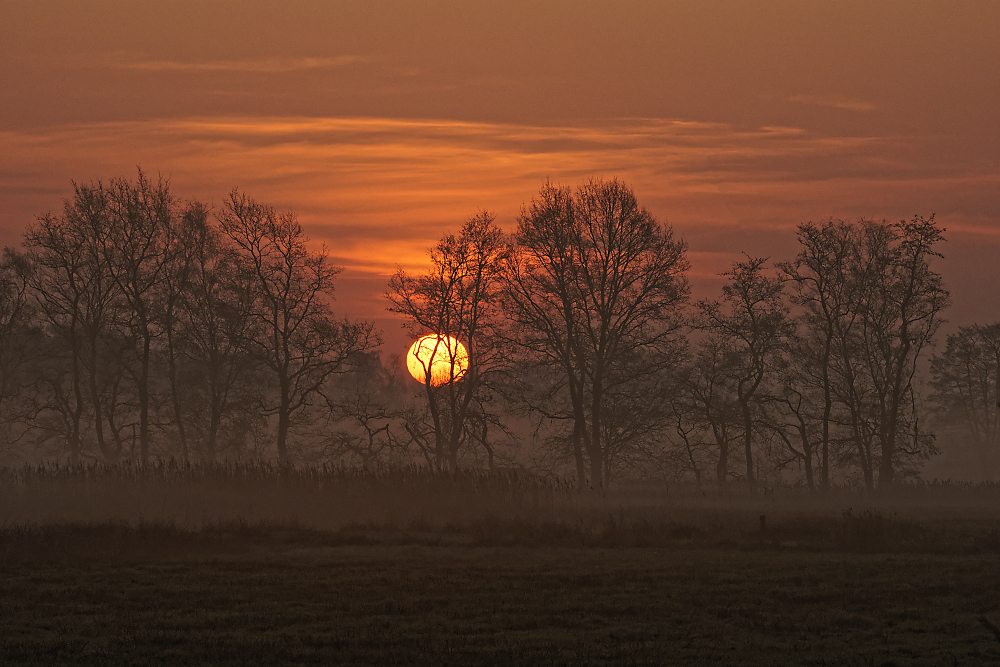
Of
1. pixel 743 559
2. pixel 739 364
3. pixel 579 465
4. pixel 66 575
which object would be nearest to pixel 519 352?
pixel 579 465

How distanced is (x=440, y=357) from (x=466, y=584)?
92.7ft

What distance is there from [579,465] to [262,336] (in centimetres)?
1520

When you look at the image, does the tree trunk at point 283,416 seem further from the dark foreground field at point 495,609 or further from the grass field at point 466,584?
the dark foreground field at point 495,609

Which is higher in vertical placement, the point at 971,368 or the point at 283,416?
the point at 971,368

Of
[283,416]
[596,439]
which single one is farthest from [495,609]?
[283,416]

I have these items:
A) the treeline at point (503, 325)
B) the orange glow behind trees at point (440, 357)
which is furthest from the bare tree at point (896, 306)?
the orange glow behind trees at point (440, 357)

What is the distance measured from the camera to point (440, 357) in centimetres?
4262

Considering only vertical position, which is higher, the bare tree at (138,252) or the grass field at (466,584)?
the bare tree at (138,252)

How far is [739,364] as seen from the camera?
140 ft

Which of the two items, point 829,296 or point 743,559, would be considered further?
point 829,296

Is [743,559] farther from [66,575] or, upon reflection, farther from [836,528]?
[66,575]

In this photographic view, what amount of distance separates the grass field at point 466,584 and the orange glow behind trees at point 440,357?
48.3 ft

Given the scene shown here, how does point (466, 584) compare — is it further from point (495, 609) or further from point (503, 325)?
point (503, 325)

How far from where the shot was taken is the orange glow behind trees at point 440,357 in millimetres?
41719
